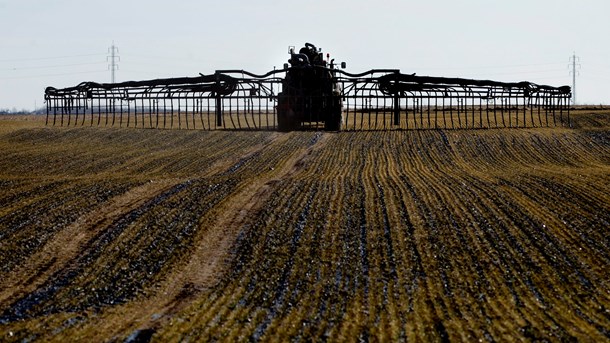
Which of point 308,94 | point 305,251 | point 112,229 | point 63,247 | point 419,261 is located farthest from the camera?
point 308,94

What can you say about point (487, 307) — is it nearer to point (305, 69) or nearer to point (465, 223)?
point (465, 223)

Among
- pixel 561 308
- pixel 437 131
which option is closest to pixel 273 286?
pixel 561 308

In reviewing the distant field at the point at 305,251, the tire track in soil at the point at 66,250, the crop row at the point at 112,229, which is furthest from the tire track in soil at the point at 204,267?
the tire track in soil at the point at 66,250

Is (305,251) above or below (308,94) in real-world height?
below

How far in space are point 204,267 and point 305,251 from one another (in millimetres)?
2204

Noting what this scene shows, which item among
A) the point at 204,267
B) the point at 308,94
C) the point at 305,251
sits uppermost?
the point at 308,94

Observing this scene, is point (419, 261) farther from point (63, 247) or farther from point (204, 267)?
point (63, 247)

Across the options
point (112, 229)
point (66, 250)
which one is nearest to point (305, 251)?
point (112, 229)

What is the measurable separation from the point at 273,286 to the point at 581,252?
6.81 m

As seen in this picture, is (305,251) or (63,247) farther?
(63,247)

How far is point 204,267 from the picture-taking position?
1722 centimetres

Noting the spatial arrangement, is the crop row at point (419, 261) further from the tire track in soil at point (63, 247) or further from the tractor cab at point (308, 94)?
the tractor cab at point (308, 94)

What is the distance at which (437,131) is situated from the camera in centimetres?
4369

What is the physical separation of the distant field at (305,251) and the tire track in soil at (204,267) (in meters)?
0.06
